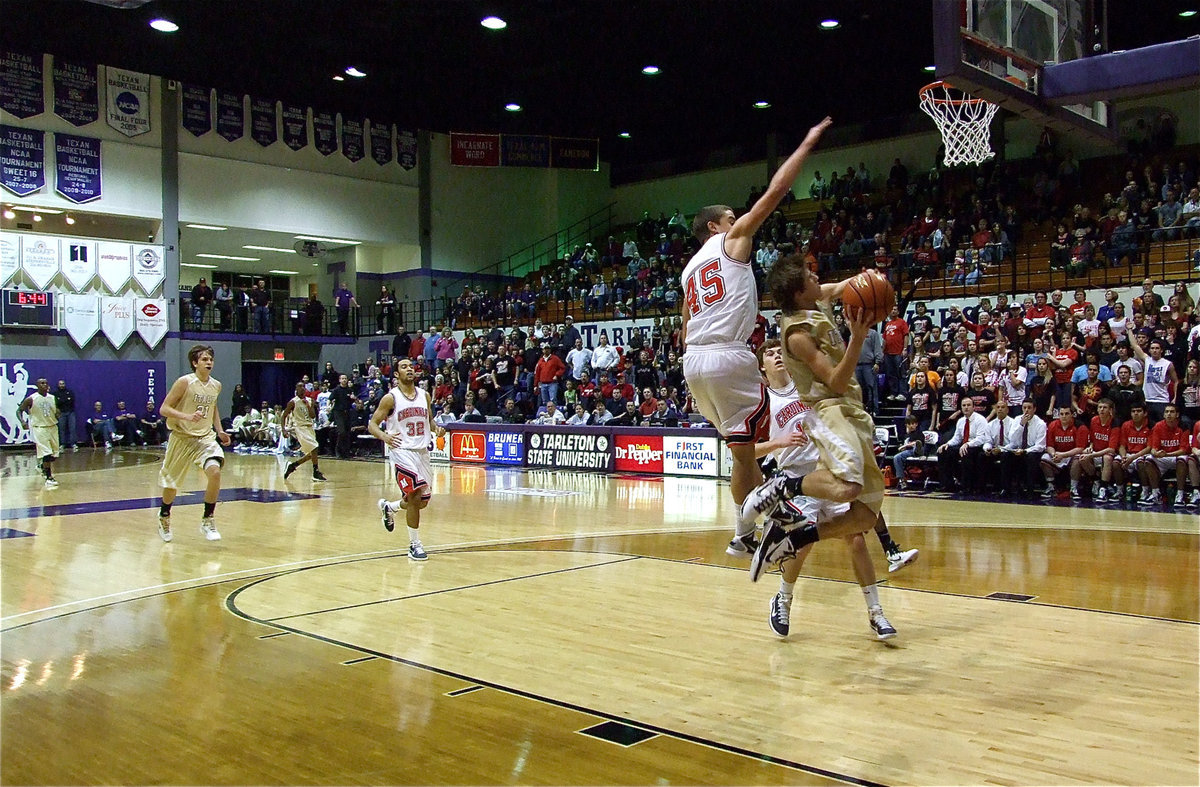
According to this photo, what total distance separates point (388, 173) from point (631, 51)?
12.8 metres

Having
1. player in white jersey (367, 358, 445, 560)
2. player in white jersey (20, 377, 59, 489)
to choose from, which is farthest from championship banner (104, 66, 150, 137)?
player in white jersey (367, 358, 445, 560)

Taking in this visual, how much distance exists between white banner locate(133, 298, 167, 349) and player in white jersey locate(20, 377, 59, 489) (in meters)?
11.4

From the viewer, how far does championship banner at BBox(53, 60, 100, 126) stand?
84.5 ft

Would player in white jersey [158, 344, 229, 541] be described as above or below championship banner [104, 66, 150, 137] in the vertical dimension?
below

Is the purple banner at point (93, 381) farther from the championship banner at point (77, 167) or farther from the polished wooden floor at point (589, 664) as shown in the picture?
the polished wooden floor at point (589, 664)

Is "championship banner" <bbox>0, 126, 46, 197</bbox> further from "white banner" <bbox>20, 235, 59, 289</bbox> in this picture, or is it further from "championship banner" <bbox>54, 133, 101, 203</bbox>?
"white banner" <bbox>20, 235, 59, 289</bbox>

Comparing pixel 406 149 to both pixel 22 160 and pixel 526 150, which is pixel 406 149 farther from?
pixel 22 160

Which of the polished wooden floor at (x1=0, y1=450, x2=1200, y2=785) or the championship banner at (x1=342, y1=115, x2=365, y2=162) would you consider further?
the championship banner at (x1=342, y1=115, x2=365, y2=162)

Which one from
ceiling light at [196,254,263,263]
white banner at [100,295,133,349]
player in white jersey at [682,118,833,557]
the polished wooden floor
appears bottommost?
the polished wooden floor

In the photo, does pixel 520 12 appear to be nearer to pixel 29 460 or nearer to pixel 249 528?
pixel 249 528

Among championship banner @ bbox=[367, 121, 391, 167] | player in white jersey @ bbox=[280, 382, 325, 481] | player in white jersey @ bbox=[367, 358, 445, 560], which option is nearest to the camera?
player in white jersey @ bbox=[367, 358, 445, 560]

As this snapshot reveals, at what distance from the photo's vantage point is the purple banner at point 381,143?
104 ft

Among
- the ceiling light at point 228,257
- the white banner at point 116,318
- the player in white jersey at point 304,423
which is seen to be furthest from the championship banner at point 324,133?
the player in white jersey at point 304,423

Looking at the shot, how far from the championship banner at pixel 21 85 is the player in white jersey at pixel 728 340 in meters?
25.5
